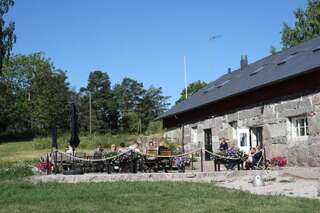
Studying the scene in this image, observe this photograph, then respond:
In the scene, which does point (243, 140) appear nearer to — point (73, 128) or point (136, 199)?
point (73, 128)

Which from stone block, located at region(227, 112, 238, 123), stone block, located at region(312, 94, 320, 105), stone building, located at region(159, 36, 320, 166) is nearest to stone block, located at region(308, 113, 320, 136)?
stone building, located at region(159, 36, 320, 166)

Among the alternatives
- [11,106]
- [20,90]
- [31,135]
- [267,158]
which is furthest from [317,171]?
[20,90]

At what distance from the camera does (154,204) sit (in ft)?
31.2

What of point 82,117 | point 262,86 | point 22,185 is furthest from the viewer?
point 82,117

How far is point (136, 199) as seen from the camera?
1030 cm

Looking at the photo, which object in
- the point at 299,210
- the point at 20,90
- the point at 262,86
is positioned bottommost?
the point at 299,210

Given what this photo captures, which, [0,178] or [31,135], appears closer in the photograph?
[0,178]

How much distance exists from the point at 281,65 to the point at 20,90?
5594 centimetres

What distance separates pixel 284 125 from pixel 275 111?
2.60 feet

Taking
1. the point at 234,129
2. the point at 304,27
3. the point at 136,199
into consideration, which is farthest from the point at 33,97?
the point at 136,199

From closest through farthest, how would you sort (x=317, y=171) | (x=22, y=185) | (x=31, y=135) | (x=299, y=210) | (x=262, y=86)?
(x=299, y=210)
(x=22, y=185)
(x=317, y=171)
(x=262, y=86)
(x=31, y=135)

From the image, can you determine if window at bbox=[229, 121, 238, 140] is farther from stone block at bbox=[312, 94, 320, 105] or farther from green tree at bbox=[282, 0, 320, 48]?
green tree at bbox=[282, 0, 320, 48]

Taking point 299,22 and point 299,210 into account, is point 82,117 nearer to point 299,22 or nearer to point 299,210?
point 299,22

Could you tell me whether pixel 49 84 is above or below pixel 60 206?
above
